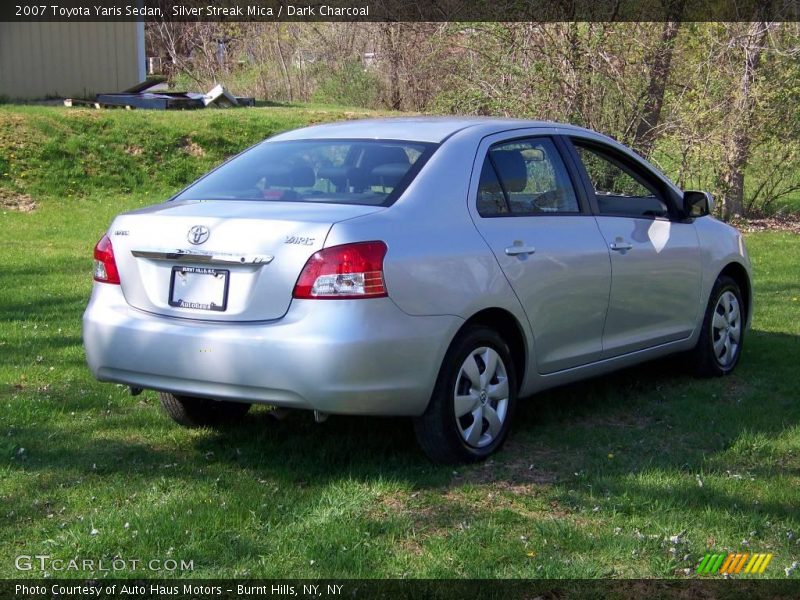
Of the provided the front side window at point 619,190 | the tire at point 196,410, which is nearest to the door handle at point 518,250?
the front side window at point 619,190

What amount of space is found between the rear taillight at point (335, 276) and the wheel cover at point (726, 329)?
11.0 ft

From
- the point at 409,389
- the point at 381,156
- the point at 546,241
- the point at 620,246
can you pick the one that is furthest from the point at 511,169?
the point at 409,389

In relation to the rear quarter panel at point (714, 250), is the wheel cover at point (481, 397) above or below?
below

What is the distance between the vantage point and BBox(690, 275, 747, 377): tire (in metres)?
7.23

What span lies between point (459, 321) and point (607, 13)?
10940 millimetres

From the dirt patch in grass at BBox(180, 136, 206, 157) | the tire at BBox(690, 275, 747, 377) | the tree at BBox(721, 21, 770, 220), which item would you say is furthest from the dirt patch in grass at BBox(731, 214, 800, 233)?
the tire at BBox(690, 275, 747, 377)

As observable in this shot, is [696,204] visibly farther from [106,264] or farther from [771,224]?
[771,224]

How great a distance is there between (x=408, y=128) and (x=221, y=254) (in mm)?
1512

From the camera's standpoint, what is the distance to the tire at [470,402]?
5.10 meters

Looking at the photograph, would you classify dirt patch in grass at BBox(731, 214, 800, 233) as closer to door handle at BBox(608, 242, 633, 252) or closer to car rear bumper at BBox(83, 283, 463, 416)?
door handle at BBox(608, 242, 633, 252)

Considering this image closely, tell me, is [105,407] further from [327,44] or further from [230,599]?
[327,44]

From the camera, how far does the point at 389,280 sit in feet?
15.7

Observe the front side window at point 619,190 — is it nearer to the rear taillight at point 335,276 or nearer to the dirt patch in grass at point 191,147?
the rear taillight at point 335,276

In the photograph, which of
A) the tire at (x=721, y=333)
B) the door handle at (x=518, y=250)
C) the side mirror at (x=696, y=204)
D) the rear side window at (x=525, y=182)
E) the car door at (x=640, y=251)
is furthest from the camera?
the tire at (x=721, y=333)
